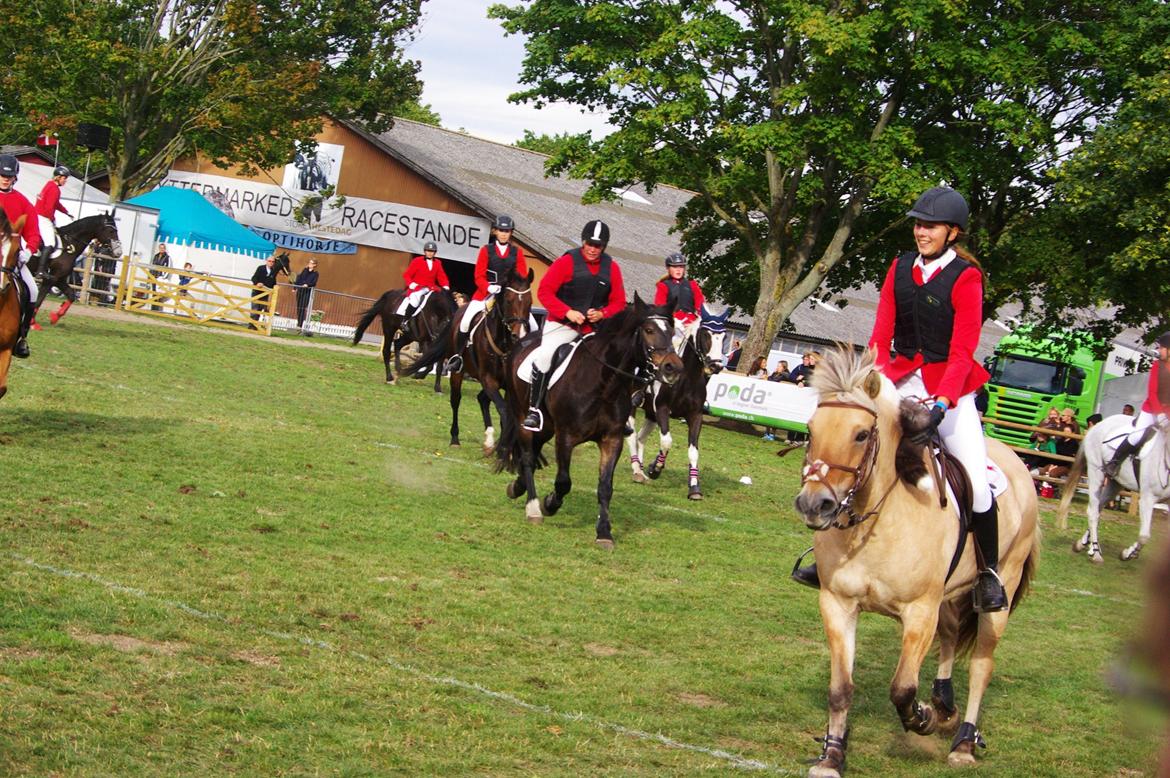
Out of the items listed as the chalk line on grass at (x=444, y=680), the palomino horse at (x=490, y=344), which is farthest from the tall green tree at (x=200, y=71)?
the chalk line on grass at (x=444, y=680)

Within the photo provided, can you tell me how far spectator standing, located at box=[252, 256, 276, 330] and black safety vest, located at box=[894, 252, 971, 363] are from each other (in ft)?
96.9

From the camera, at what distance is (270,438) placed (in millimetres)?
15648

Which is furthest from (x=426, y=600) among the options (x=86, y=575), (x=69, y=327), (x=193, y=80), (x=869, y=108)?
(x=193, y=80)

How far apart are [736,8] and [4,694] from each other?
30.0 meters

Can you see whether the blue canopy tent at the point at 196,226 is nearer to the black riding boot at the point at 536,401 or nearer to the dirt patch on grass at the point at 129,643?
the black riding boot at the point at 536,401

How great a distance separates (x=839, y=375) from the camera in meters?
6.22

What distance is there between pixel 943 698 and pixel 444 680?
8.98 ft

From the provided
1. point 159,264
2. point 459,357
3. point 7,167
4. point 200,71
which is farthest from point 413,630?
point 200,71

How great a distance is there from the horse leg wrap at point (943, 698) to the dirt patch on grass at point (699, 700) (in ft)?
3.80

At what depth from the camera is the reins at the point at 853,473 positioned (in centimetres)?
586

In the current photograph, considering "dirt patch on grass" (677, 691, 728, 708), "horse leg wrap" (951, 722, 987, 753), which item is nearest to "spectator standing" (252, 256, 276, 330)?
"dirt patch on grass" (677, 691, 728, 708)

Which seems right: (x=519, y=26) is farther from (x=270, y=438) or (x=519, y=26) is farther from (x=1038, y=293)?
(x=270, y=438)

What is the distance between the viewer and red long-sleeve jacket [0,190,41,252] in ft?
41.8

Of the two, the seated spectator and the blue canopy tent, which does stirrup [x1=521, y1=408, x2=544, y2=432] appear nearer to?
the seated spectator
